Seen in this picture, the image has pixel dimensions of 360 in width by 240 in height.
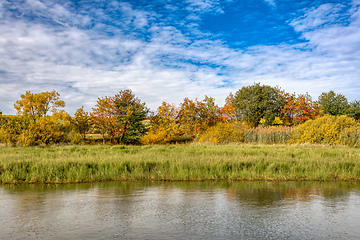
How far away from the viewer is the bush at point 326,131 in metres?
25.1

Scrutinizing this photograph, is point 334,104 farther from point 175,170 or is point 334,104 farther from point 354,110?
point 175,170

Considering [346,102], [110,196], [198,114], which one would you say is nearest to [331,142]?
[198,114]

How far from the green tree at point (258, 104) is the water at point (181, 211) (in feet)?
114

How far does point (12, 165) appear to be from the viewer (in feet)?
39.2

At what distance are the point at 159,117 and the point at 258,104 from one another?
16.2m

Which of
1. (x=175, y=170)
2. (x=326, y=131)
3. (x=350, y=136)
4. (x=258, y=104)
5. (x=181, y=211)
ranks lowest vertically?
(x=181, y=211)

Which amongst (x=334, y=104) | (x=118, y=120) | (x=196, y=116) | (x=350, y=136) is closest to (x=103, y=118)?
(x=118, y=120)

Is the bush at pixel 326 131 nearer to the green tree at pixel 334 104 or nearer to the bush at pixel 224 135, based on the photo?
the bush at pixel 224 135

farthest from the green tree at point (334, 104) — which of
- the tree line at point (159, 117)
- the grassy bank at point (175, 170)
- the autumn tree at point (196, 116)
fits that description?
the grassy bank at point (175, 170)

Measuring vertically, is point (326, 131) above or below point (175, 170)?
above

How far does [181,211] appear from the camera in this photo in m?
6.55

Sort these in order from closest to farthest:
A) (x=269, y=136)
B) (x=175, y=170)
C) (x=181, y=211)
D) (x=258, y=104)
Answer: (x=181, y=211), (x=175, y=170), (x=269, y=136), (x=258, y=104)

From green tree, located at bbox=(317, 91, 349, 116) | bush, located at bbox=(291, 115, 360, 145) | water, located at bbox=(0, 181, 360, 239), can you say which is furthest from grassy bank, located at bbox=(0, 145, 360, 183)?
green tree, located at bbox=(317, 91, 349, 116)

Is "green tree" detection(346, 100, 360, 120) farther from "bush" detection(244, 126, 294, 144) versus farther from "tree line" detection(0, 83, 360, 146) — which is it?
"bush" detection(244, 126, 294, 144)
